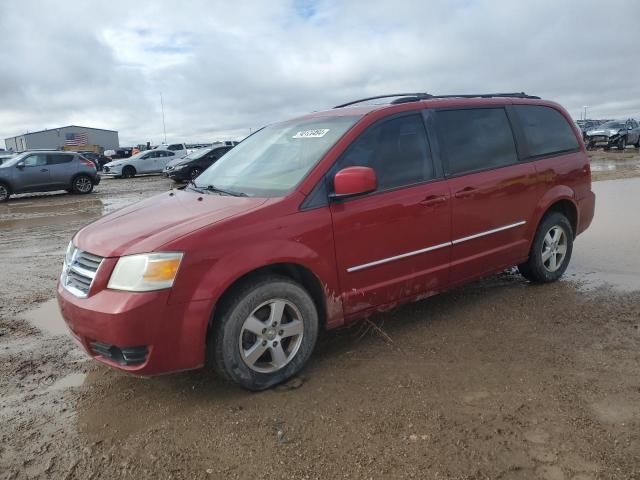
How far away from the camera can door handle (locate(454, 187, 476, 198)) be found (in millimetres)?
4121

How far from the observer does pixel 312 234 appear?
3.36 m

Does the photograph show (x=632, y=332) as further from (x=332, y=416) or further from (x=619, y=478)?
(x=332, y=416)

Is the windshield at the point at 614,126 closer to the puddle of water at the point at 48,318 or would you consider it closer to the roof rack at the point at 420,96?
the roof rack at the point at 420,96

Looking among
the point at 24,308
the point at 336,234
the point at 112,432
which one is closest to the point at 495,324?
the point at 336,234

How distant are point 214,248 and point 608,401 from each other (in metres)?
2.39

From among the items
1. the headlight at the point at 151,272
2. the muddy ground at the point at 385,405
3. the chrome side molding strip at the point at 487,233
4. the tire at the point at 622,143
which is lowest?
the muddy ground at the point at 385,405

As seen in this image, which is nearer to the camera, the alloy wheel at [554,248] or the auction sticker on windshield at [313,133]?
the auction sticker on windshield at [313,133]

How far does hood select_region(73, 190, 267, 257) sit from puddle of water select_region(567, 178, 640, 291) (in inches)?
143

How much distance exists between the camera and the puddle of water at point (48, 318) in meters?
4.55

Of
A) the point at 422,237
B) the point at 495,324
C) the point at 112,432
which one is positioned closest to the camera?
the point at 112,432

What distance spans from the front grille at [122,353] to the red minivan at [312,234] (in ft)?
0.03

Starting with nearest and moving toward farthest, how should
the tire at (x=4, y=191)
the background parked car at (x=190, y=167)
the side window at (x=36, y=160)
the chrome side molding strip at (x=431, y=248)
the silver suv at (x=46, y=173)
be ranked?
the chrome side molding strip at (x=431, y=248) < the tire at (x=4, y=191) < the silver suv at (x=46, y=173) < the side window at (x=36, y=160) < the background parked car at (x=190, y=167)

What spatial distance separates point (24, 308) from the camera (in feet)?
17.1

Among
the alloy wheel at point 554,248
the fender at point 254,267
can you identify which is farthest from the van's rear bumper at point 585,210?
the fender at point 254,267
